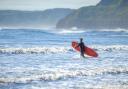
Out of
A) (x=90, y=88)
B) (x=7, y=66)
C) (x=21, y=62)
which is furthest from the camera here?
(x=21, y=62)

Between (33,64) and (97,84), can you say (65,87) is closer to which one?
(97,84)

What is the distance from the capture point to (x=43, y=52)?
38.8 meters

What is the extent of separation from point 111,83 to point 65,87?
2.48 meters

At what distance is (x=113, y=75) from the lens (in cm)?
2359

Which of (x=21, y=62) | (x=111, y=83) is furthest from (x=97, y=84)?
(x=21, y=62)

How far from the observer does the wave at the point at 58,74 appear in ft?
71.7

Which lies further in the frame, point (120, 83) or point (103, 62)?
point (103, 62)

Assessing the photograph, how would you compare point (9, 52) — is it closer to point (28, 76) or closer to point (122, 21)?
point (28, 76)

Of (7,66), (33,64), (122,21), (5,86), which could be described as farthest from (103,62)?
(122,21)

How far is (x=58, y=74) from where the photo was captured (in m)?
23.5

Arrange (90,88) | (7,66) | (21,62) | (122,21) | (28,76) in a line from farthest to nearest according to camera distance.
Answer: (122,21), (21,62), (7,66), (28,76), (90,88)

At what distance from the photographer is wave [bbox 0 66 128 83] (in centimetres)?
2186

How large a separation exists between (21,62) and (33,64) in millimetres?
1503

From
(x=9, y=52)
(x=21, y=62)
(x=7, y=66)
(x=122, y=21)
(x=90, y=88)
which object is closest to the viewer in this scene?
(x=90, y=88)
